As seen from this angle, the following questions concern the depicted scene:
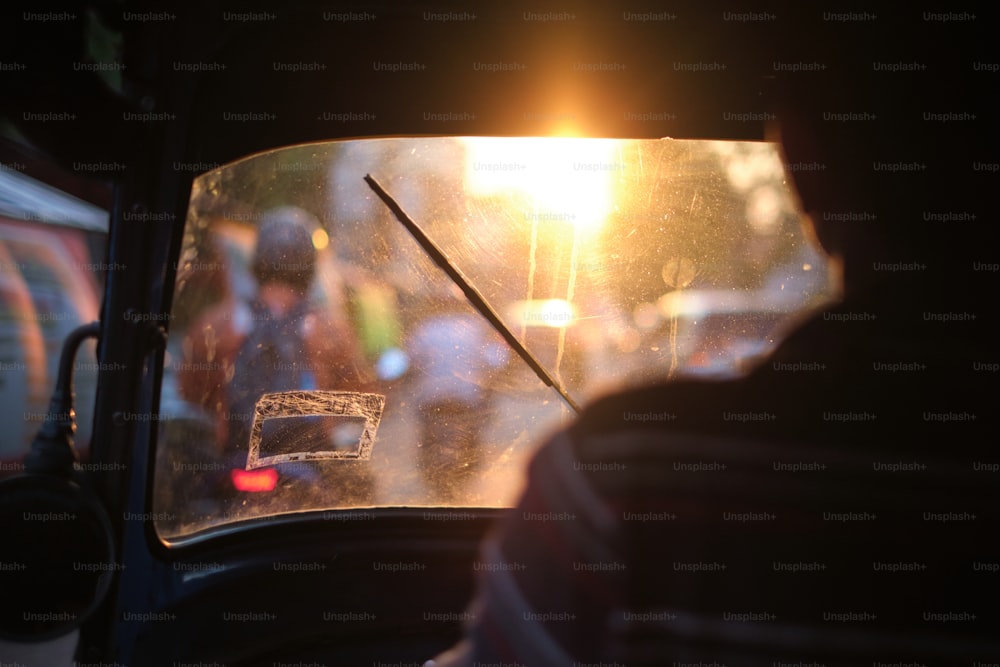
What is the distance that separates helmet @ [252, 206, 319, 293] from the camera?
202 centimetres

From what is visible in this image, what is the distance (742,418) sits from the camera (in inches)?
37.4

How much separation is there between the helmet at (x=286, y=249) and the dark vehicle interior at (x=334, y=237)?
4 cm

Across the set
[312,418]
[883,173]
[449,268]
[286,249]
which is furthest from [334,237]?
[883,173]

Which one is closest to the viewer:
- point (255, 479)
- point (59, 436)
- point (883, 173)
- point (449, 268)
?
point (883, 173)

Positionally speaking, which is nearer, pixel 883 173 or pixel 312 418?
pixel 883 173

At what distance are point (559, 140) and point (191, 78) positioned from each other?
0.88 meters

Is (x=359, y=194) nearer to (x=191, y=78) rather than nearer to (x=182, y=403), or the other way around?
(x=191, y=78)

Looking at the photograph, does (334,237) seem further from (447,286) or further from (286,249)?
(447,286)

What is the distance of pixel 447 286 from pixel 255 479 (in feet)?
2.38

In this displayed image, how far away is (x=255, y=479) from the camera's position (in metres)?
2.13

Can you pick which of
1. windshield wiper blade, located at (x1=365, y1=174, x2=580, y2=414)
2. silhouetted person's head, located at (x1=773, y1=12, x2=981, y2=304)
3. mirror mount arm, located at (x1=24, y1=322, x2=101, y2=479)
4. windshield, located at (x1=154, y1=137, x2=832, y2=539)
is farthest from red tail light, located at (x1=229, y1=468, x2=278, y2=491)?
silhouetted person's head, located at (x1=773, y1=12, x2=981, y2=304)

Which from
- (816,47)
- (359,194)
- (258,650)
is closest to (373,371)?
Result: (359,194)

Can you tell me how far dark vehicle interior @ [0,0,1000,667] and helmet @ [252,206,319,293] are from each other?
0.04 metres

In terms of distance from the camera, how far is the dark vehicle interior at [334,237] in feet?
5.69
